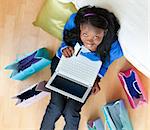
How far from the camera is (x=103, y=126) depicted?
1.74 meters

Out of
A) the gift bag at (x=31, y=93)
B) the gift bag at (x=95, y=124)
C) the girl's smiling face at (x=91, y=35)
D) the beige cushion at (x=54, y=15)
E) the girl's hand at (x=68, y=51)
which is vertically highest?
the girl's smiling face at (x=91, y=35)

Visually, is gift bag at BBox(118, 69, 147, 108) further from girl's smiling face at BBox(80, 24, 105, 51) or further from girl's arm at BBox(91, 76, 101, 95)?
girl's smiling face at BBox(80, 24, 105, 51)

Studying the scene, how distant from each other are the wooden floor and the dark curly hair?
10.2 inches

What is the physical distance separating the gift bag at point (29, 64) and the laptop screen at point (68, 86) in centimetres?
14

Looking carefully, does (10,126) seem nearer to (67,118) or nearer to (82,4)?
(67,118)

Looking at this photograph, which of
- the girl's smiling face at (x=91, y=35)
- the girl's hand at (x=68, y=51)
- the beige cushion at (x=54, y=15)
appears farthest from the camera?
the beige cushion at (x=54, y=15)

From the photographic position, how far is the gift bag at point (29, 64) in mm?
1704

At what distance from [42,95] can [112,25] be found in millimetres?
496

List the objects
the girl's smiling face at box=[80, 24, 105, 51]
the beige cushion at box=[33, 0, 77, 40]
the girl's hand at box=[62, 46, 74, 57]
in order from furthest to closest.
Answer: the beige cushion at box=[33, 0, 77, 40]
the girl's hand at box=[62, 46, 74, 57]
the girl's smiling face at box=[80, 24, 105, 51]

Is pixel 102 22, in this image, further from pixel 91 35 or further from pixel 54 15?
pixel 54 15

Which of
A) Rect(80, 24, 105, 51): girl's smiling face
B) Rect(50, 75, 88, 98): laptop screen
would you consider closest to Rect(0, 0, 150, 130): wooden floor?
Rect(50, 75, 88, 98): laptop screen

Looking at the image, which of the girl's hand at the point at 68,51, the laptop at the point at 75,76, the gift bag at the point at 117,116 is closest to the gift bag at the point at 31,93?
the laptop at the point at 75,76

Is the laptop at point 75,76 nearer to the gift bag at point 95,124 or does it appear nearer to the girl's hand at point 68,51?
the girl's hand at point 68,51

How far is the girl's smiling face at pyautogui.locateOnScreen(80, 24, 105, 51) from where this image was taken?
1425mm
